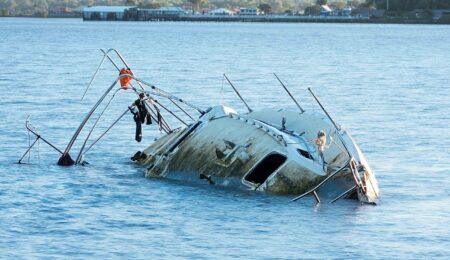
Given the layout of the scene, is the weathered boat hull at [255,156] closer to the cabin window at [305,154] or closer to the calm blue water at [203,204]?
the cabin window at [305,154]

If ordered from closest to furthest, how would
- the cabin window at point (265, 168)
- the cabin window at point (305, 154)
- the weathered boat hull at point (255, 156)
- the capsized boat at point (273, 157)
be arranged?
the capsized boat at point (273, 157), the weathered boat hull at point (255, 156), the cabin window at point (305, 154), the cabin window at point (265, 168)

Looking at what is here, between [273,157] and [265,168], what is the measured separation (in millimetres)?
749

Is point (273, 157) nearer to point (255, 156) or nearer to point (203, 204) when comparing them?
point (255, 156)

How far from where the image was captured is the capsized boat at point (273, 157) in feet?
154

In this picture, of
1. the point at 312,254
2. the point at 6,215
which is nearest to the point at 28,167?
the point at 6,215

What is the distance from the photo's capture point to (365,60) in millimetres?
186875

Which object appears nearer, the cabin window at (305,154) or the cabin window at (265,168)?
the cabin window at (305,154)

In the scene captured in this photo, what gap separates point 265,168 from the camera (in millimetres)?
48688

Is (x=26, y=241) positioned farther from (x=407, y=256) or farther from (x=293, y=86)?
(x=293, y=86)

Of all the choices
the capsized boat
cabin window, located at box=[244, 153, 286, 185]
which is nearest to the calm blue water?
the capsized boat

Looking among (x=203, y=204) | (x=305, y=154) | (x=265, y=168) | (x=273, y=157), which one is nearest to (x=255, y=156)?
(x=273, y=157)

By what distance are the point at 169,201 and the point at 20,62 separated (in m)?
112

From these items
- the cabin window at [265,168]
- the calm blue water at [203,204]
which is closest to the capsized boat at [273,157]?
the cabin window at [265,168]

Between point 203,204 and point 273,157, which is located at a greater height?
point 273,157
